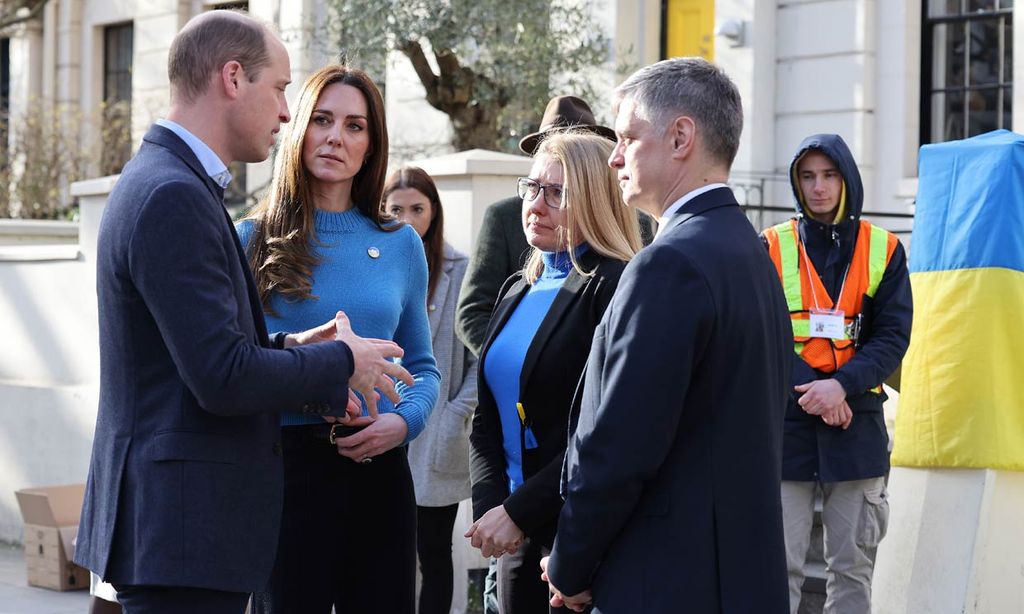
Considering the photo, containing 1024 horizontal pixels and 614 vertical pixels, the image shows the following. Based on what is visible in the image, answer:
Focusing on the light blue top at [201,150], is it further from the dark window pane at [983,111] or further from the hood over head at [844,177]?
the dark window pane at [983,111]

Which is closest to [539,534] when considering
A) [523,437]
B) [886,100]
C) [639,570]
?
[523,437]

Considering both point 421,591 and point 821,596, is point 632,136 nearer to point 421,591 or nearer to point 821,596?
point 421,591

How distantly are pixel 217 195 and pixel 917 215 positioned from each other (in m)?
3.61

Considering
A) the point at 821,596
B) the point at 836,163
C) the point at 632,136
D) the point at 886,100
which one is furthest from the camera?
the point at 886,100

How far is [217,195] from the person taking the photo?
3.17 metres

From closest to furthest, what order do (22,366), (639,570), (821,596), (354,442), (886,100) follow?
(639,570) → (354,442) → (821,596) → (22,366) → (886,100)

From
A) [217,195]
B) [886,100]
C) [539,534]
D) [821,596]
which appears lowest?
[821,596]

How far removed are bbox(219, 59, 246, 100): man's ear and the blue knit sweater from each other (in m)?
0.76

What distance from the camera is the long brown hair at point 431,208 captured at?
605 cm

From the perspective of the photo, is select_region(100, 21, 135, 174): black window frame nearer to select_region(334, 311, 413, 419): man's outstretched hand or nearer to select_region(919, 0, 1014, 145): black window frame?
select_region(919, 0, 1014, 145): black window frame

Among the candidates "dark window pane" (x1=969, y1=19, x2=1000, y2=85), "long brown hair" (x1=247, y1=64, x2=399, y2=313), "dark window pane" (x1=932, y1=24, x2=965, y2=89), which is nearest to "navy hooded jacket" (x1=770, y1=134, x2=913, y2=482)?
"long brown hair" (x1=247, y1=64, x2=399, y2=313)

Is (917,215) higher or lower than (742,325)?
higher

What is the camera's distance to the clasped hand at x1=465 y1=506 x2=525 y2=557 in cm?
361

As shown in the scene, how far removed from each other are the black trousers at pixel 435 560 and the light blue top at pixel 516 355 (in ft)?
6.29
